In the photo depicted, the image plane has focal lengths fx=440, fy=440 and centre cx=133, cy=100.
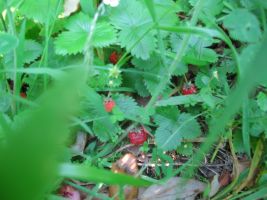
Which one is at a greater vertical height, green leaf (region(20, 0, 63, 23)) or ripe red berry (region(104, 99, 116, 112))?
green leaf (region(20, 0, 63, 23))

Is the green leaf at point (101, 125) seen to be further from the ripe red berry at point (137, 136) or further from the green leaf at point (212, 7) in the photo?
the green leaf at point (212, 7)

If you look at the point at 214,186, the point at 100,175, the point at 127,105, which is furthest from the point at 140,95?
the point at 100,175

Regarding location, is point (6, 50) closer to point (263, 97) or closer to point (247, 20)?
point (247, 20)

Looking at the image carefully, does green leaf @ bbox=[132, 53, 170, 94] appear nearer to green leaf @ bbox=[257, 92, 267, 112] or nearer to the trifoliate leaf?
the trifoliate leaf

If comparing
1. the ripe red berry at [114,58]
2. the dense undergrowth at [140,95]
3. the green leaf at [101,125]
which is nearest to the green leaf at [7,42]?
the dense undergrowth at [140,95]

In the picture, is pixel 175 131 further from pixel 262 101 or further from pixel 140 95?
pixel 262 101

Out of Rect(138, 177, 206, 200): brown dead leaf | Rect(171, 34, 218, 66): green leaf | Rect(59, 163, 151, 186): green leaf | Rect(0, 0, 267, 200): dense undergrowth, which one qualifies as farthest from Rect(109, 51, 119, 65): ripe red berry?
Rect(59, 163, 151, 186): green leaf
